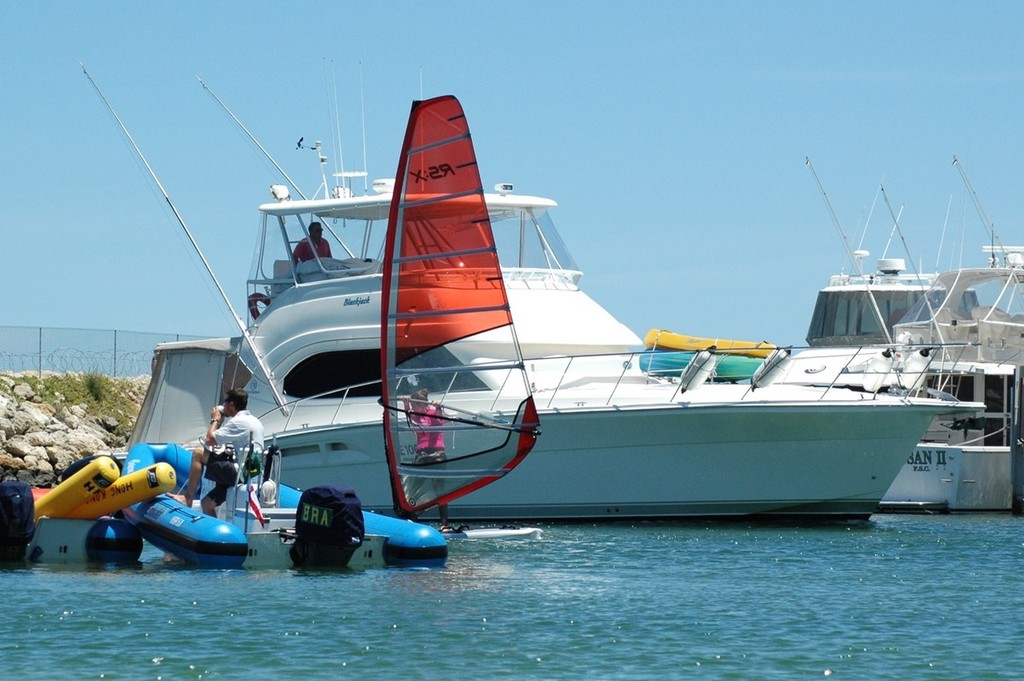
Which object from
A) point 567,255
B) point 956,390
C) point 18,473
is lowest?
point 18,473

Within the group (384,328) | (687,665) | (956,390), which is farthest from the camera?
(956,390)

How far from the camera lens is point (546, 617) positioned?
12.2 m

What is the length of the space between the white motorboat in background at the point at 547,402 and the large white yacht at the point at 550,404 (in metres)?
0.02

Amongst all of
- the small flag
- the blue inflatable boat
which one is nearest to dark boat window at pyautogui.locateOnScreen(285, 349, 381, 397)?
the small flag

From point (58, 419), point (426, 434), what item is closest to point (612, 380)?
point (426, 434)

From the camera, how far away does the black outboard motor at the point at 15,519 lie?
14.8 m

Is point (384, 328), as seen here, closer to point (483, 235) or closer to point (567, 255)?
point (483, 235)

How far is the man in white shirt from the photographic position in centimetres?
1482

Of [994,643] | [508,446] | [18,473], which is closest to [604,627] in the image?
[994,643]

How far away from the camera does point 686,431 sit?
1895 centimetres

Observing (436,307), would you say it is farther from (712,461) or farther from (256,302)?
(256,302)

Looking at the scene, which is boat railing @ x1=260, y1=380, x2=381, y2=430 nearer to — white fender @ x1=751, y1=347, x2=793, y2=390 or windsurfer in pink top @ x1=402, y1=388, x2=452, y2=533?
windsurfer in pink top @ x1=402, y1=388, x2=452, y2=533

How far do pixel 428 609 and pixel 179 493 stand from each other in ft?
17.9

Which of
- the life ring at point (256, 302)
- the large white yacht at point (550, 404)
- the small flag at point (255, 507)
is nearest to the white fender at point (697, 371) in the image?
the large white yacht at point (550, 404)
